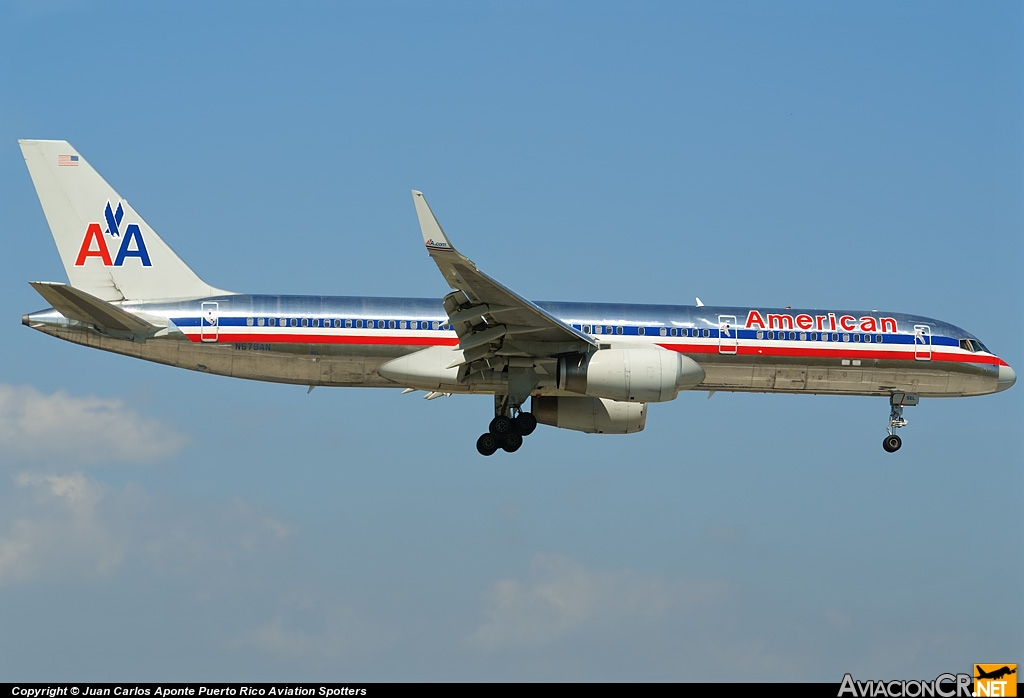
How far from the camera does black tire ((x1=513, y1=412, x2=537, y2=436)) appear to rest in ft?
127

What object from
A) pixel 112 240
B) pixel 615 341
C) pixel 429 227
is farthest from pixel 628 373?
pixel 112 240

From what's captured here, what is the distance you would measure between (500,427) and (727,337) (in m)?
6.97

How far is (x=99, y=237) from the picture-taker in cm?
3969

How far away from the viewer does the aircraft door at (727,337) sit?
39000mm

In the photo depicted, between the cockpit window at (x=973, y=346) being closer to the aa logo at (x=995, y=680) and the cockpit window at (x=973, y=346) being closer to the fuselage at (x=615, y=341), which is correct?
the fuselage at (x=615, y=341)

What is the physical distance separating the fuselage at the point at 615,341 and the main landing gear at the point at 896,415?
257 millimetres

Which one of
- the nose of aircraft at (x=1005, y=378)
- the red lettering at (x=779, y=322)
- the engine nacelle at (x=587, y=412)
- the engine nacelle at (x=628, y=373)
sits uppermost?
the red lettering at (x=779, y=322)

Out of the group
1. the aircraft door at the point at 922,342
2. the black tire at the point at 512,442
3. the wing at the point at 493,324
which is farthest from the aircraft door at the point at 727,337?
the black tire at the point at 512,442

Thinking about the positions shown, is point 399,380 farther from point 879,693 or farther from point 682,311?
point 879,693

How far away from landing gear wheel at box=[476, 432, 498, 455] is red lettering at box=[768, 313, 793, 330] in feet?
28.3

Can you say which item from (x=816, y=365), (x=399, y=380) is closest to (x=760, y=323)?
(x=816, y=365)

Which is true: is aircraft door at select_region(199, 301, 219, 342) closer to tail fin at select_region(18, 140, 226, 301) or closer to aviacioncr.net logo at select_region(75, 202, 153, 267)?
tail fin at select_region(18, 140, 226, 301)

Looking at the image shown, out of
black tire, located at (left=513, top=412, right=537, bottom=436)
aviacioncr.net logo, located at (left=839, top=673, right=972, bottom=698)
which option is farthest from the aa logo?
black tire, located at (left=513, top=412, right=537, bottom=436)

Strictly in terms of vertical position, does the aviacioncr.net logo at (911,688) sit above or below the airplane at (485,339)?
below
